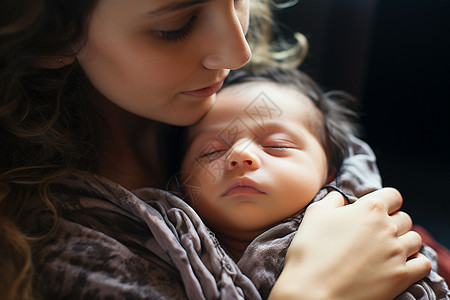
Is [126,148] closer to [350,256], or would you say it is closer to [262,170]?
[262,170]

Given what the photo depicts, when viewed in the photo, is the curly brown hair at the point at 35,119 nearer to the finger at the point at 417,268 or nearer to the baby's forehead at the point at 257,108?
the baby's forehead at the point at 257,108

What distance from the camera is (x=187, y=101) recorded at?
0.89m

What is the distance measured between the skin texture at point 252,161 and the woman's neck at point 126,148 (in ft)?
0.49

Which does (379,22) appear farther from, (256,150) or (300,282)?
(300,282)

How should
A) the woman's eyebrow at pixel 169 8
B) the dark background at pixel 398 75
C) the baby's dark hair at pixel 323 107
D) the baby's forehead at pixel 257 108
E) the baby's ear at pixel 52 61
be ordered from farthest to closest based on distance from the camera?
the dark background at pixel 398 75 < the baby's dark hair at pixel 323 107 < the baby's forehead at pixel 257 108 < the baby's ear at pixel 52 61 < the woman's eyebrow at pixel 169 8

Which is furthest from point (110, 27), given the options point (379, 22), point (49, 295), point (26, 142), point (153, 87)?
point (379, 22)

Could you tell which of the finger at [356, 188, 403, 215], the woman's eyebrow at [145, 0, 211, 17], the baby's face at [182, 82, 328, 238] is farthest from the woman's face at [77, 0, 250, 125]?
the finger at [356, 188, 403, 215]

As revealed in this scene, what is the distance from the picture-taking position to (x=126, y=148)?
108 centimetres

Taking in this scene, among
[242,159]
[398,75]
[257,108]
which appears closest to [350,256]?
[242,159]

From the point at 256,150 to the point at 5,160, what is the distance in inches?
19.4

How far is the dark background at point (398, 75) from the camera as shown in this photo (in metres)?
1.41

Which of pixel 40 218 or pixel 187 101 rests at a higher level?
pixel 187 101

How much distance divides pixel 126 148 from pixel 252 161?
37 cm

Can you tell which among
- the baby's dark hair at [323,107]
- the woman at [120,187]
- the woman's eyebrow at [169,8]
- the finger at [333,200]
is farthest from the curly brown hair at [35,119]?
the finger at [333,200]
